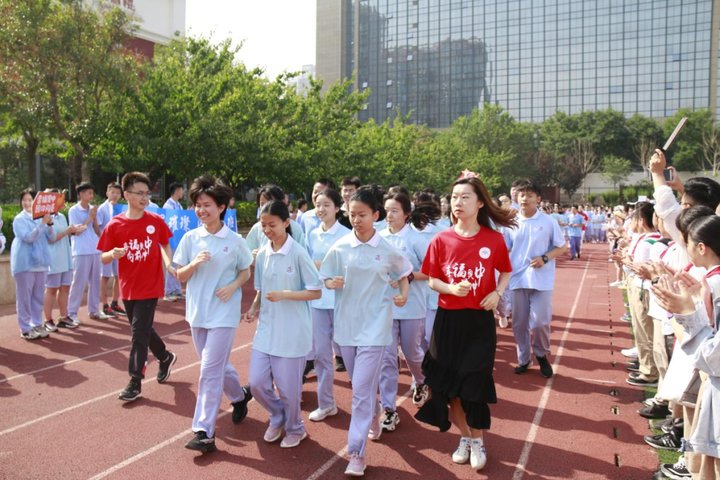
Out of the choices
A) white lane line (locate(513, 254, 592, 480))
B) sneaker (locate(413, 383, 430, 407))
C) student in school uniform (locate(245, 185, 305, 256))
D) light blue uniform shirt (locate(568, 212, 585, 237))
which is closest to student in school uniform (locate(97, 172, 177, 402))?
student in school uniform (locate(245, 185, 305, 256))

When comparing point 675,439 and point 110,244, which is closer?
point 675,439

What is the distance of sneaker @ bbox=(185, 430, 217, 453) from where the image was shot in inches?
169

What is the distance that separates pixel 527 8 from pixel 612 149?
26984mm

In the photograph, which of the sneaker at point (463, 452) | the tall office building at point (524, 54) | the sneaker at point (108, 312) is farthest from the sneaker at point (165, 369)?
the tall office building at point (524, 54)

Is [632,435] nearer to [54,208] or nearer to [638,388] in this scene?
[638,388]

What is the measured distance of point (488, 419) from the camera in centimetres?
405

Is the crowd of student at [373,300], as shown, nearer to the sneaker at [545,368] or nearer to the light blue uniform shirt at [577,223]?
the sneaker at [545,368]

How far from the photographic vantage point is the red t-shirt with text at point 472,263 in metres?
4.08

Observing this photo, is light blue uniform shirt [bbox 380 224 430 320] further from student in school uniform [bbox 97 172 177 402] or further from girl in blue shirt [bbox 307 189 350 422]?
student in school uniform [bbox 97 172 177 402]

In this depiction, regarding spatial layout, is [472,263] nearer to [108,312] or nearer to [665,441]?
[665,441]

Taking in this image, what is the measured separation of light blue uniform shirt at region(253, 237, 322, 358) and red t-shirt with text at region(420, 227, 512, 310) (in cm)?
91

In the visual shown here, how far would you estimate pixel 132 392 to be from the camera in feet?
18.1

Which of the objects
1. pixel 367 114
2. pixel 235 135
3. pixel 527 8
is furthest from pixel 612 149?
pixel 235 135

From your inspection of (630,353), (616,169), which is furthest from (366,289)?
(616,169)
